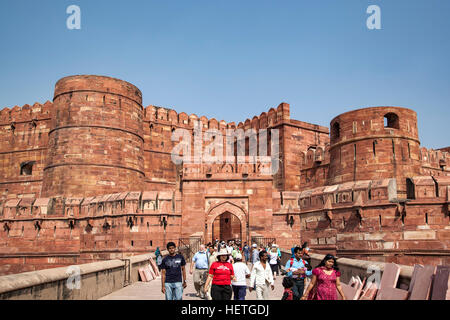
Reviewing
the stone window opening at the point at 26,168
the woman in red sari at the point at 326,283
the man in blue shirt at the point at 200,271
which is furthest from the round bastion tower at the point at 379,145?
the stone window opening at the point at 26,168

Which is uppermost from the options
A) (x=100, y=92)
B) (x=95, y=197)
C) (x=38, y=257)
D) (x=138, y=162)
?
(x=100, y=92)

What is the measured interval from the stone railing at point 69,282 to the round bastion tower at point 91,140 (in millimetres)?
14416

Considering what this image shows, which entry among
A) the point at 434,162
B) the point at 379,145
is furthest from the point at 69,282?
the point at 434,162

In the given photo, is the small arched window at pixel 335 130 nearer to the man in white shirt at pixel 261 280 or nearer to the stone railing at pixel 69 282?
the stone railing at pixel 69 282

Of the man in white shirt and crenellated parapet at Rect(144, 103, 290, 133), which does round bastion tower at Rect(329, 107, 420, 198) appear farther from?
the man in white shirt

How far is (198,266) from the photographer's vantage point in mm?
8555

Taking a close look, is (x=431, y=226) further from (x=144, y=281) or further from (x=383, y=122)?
(x=144, y=281)

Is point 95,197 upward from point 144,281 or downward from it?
upward

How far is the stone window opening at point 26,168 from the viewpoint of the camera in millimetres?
28141

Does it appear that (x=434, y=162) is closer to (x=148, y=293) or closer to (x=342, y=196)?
(x=342, y=196)

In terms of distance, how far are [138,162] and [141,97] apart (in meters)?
4.19

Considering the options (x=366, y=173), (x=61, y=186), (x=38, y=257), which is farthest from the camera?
(x=61, y=186)

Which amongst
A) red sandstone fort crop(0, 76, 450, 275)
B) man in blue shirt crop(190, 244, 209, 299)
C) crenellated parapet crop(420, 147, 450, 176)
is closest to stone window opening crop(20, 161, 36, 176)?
red sandstone fort crop(0, 76, 450, 275)
